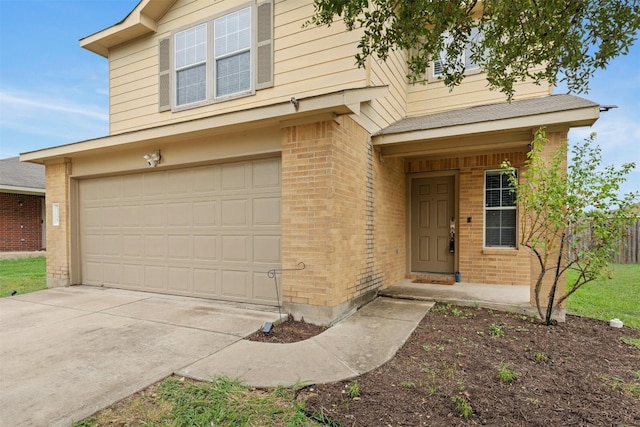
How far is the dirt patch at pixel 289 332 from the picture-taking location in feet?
13.3

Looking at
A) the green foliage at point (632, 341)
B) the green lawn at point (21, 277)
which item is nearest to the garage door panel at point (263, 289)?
the green foliage at point (632, 341)

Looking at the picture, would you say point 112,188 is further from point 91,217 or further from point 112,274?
point 112,274

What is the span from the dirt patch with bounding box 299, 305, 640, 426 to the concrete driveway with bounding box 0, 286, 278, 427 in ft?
5.24

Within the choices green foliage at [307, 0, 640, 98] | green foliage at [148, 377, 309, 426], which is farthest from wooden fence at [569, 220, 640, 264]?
green foliage at [148, 377, 309, 426]

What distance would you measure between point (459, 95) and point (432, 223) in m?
2.79

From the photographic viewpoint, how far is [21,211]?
45.7ft

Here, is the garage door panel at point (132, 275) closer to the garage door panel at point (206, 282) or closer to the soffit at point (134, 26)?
the garage door panel at point (206, 282)

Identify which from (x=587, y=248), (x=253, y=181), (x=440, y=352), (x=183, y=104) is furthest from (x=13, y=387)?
(x=587, y=248)

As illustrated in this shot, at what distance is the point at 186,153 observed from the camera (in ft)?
19.1

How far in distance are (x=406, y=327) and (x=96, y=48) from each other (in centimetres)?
904

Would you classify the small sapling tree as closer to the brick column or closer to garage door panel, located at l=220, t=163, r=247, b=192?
garage door panel, located at l=220, t=163, r=247, b=192

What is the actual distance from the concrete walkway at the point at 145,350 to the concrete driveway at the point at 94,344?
1 centimetres

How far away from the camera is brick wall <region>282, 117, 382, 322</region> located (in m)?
4.50

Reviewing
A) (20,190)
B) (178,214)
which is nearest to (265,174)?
(178,214)
